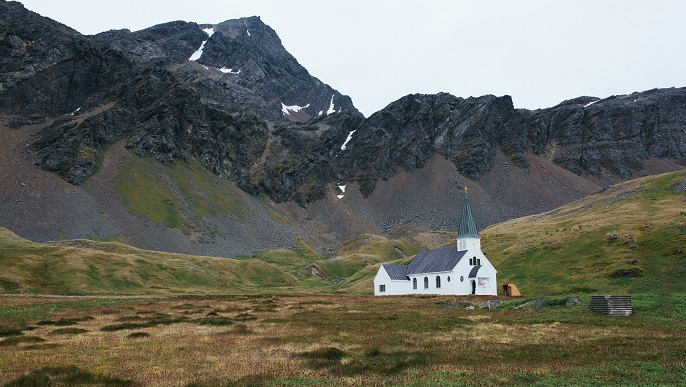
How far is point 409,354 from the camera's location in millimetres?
24484

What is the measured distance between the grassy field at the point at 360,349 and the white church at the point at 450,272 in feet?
117

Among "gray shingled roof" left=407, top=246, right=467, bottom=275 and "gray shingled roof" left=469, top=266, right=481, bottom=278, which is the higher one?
"gray shingled roof" left=407, top=246, right=467, bottom=275

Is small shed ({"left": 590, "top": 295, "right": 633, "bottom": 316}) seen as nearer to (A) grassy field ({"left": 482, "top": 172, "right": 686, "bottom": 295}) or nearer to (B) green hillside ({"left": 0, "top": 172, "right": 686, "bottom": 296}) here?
(B) green hillside ({"left": 0, "top": 172, "right": 686, "bottom": 296})

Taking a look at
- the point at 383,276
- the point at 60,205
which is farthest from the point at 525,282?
the point at 60,205

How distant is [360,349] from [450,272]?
5787 cm

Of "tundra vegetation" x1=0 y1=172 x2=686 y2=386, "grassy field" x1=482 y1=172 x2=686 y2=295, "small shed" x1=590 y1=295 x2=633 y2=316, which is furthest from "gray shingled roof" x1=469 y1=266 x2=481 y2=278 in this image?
"small shed" x1=590 y1=295 x2=633 y2=316

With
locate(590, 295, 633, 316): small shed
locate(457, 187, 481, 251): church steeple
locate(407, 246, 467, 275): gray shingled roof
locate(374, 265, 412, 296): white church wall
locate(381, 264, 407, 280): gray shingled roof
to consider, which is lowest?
locate(374, 265, 412, 296): white church wall

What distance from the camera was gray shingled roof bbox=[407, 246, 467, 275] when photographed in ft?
274

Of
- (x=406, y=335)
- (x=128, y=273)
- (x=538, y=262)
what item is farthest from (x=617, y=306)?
(x=128, y=273)

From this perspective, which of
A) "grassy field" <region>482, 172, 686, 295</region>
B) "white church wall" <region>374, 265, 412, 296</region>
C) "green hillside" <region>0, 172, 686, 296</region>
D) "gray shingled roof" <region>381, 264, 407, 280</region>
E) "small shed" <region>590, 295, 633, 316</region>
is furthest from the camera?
"gray shingled roof" <region>381, 264, 407, 280</region>

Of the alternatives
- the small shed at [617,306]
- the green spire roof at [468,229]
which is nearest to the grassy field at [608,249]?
the green spire roof at [468,229]

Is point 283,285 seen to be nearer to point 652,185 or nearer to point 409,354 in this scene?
point 652,185

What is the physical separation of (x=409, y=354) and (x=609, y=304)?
2121 centimetres

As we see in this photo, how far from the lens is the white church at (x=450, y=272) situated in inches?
3140
